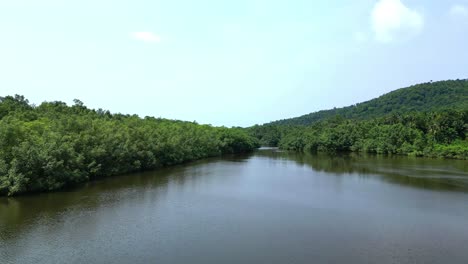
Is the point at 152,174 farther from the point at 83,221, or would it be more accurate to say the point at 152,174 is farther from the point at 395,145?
the point at 395,145

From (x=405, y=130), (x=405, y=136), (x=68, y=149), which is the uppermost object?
(x=405, y=130)

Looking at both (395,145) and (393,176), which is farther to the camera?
(395,145)

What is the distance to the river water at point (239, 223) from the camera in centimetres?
1950

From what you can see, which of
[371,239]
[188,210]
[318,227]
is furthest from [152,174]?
[371,239]

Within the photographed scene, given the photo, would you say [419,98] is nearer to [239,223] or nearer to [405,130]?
[405,130]

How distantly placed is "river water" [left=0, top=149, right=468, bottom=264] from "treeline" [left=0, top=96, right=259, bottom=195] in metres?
1.93

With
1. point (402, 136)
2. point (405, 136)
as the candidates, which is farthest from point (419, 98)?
point (402, 136)

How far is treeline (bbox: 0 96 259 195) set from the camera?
32.7m

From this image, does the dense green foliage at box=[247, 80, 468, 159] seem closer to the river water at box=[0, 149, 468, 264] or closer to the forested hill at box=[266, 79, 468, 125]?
the forested hill at box=[266, 79, 468, 125]

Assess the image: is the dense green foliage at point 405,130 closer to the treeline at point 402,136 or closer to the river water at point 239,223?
the treeline at point 402,136

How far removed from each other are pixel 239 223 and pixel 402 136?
69.5m

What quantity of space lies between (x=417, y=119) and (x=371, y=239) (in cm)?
7277

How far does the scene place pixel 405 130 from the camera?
84.4 m

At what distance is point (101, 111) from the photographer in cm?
7950
